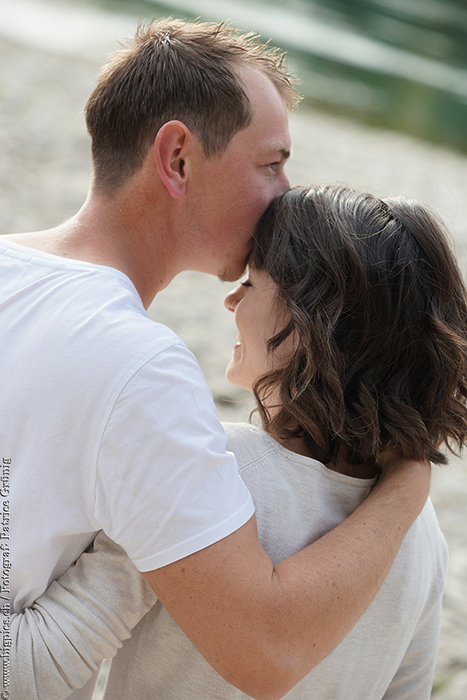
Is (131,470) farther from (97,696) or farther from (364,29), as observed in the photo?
(364,29)

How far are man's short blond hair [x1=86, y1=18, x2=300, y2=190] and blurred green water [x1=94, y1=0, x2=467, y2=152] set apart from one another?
1640cm

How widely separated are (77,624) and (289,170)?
1109 cm

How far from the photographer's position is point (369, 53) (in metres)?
25.8

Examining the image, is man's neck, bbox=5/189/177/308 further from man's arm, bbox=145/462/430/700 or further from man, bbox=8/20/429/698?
man's arm, bbox=145/462/430/700

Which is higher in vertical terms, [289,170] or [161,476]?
[161,476]

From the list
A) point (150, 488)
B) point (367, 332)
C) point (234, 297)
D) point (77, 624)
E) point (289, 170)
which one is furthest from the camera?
point (289, 170)

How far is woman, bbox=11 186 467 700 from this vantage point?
174cm

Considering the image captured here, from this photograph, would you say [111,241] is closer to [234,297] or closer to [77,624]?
[234,297]

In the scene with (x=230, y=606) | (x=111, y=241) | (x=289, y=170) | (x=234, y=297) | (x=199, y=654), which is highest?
(x=111, y=241)

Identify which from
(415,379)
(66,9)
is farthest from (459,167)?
(415,379)

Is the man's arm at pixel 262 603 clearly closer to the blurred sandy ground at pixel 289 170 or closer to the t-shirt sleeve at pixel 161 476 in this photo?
the t-shirt sleeve at pixel 161 476

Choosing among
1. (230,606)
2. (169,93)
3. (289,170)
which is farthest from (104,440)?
(289,170)

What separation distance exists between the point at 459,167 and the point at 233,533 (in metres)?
15.7

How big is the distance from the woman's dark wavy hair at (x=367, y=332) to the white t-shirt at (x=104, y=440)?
41 centimetres
